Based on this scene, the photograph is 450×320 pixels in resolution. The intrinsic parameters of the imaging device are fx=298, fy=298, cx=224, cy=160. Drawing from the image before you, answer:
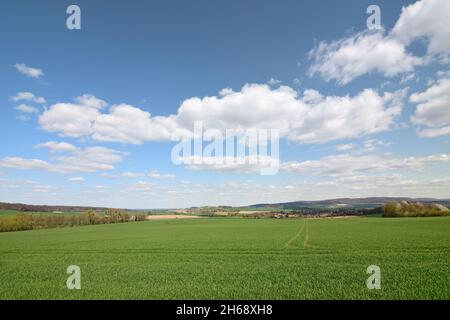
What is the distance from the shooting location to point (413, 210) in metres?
96.8

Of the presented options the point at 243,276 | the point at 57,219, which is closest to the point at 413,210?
the point at 243,276

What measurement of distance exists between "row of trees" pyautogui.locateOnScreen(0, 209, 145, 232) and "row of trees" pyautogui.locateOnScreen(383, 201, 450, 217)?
9739cm

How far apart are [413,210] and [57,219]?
117523 mm

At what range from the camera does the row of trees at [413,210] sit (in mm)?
91750

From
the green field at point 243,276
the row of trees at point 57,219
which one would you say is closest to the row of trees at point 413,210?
the green field at point 243,276

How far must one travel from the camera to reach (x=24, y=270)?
21906mm

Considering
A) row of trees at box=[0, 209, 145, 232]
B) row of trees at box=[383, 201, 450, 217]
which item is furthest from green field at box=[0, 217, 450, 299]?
row of trees at box=[383, 201, 450, 217]

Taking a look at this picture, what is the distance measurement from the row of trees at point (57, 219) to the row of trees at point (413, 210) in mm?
97385

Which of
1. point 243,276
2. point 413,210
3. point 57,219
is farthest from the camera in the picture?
point 57,219

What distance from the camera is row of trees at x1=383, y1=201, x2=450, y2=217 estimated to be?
3612 inches

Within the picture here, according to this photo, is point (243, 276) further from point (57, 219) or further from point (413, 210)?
point (57, 219)

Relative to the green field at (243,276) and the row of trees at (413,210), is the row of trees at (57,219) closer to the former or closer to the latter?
the green field at (243,276)
